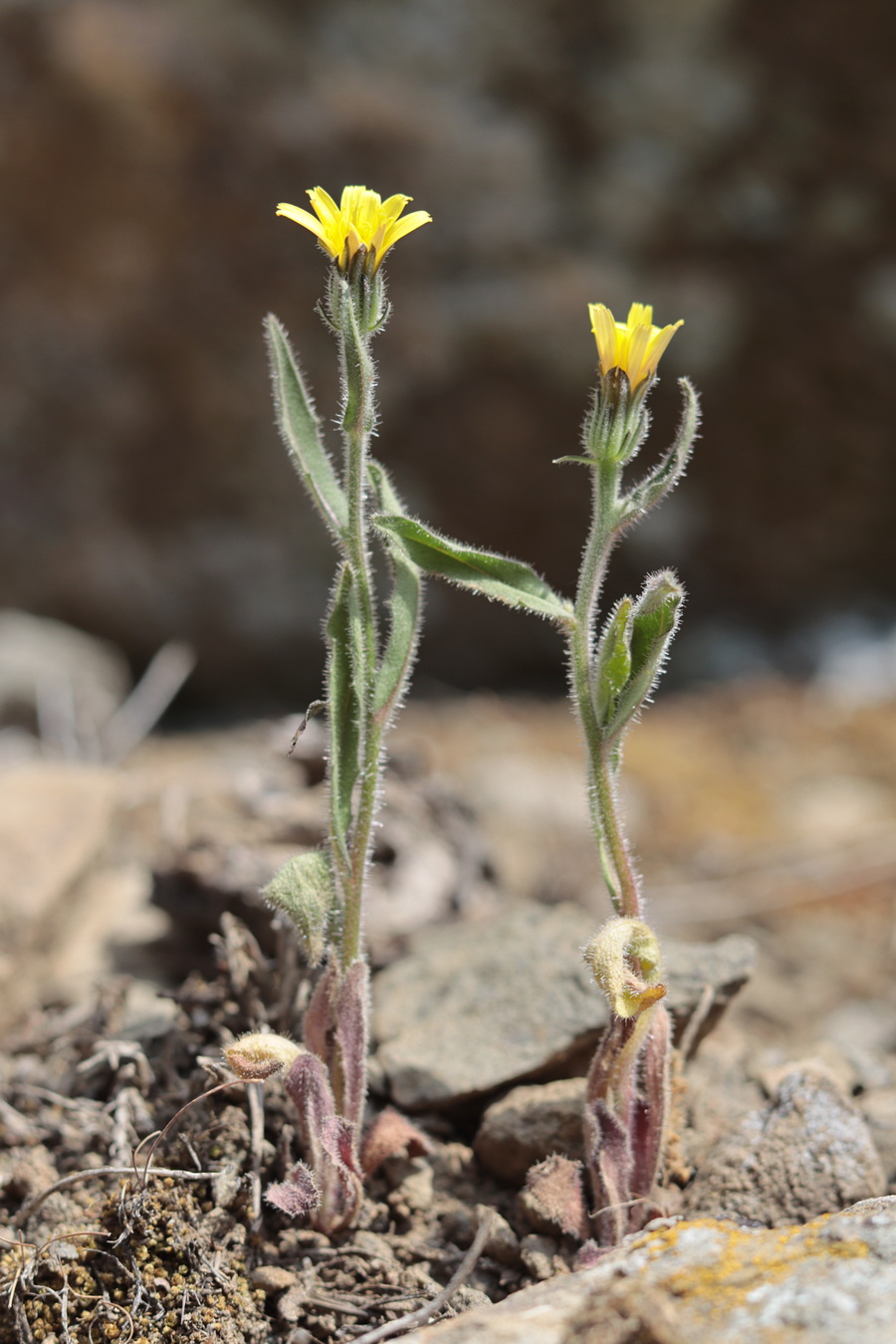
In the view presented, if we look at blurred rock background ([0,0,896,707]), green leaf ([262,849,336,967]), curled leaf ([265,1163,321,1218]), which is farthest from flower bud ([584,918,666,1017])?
blurred rock background ([0,0,896,707])

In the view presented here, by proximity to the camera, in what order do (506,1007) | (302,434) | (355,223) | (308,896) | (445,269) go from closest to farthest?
(355,223), (308,896), (302,434), (506,1007), (445,269)

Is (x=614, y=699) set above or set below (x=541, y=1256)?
Result: above

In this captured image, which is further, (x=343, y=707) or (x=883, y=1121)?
(x=883, y=1121)

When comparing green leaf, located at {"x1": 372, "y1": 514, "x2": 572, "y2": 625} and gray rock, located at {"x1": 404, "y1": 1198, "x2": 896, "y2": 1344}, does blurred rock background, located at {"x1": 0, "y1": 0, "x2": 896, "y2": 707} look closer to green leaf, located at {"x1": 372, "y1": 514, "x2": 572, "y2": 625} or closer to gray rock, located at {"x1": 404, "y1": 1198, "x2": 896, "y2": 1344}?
green leaf, located at {"x1": 372, "y1": 514, "x2": 572, "y2": 625}

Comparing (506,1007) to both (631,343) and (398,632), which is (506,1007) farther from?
(631,343)

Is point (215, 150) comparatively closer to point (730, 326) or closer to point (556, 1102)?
point (730, 326)

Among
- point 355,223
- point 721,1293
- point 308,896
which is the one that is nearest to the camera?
point 721,1293

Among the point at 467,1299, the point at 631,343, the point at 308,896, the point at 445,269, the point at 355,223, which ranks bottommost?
the point at 467,1299

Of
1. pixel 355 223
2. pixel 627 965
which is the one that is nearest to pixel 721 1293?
pixel 627 965

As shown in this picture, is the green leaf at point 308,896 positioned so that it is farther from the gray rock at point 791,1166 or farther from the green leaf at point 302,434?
the gray rock at point 791,1166
